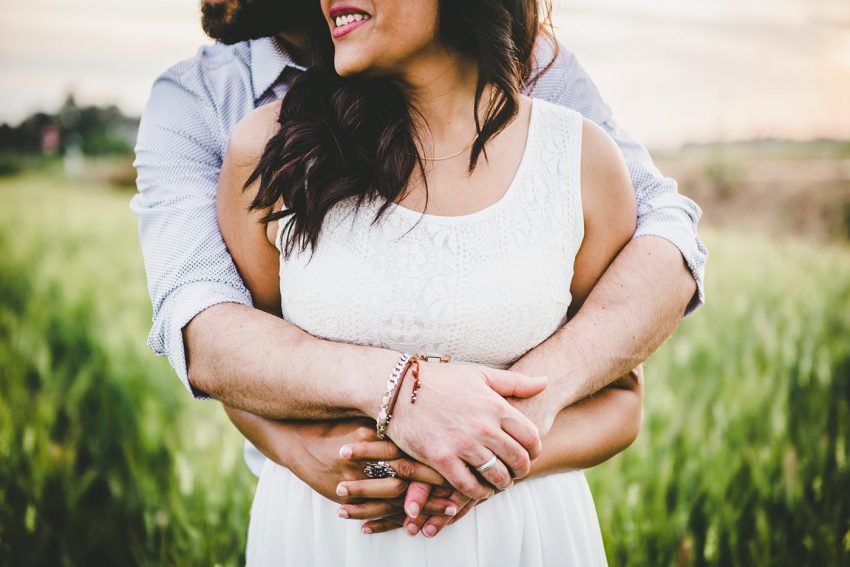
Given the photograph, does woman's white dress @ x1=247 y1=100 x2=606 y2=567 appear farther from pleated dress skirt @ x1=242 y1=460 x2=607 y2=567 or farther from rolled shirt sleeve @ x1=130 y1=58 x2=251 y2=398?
rolled shirt sleeve @ x1=130 y1=58 x2=251 y2=398

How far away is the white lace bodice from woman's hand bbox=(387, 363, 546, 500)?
0.48 feet

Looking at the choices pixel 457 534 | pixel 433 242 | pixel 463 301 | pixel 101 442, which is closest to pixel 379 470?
pixel 457 534

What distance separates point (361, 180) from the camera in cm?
162

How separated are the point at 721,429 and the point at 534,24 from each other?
7.83 ft

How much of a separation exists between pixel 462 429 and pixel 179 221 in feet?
2.98

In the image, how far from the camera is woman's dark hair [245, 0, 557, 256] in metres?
1.60

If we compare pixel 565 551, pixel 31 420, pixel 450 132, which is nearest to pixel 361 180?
pixel 450 132

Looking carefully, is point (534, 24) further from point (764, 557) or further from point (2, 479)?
point (2, 479)

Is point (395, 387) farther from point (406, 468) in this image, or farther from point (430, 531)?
point (430, 531)

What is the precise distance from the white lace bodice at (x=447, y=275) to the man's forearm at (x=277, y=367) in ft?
0.29

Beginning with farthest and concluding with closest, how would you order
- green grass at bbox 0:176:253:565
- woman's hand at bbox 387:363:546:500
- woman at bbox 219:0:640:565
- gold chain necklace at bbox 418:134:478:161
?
green grass at bbox 0:176:253:565
gold chain necklace at bbox 418:134:478:161
woman at bbox 219:0:640:565
woman's hand at bbox 387:363:546:500

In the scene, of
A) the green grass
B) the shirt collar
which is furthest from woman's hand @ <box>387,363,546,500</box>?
the green grass

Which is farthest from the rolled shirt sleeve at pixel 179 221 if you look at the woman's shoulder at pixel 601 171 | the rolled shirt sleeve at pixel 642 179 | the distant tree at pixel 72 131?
the distant tree at pixel 72 131

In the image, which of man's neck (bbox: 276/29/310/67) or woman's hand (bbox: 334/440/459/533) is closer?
woman's hand (bbox: 334/440/459/533)
